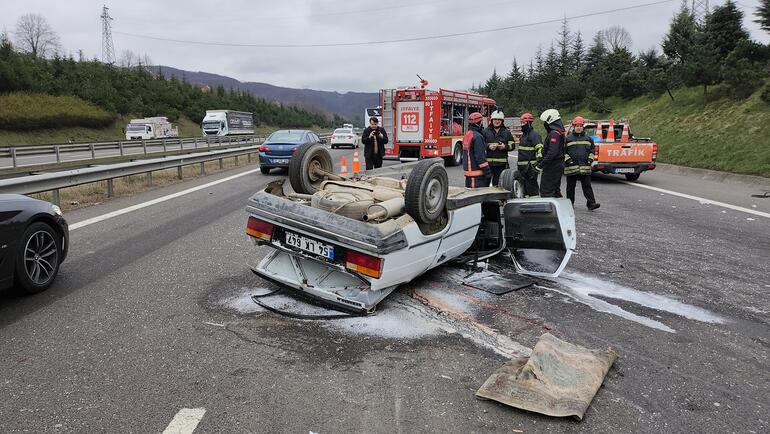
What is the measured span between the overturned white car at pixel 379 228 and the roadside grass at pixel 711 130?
1308 cm

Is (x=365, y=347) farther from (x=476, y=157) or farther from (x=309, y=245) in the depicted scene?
(x=476, y=157)

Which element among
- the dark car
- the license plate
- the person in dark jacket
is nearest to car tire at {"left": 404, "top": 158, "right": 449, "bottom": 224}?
A: the license plate

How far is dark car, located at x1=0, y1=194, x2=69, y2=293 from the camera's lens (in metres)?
4.19

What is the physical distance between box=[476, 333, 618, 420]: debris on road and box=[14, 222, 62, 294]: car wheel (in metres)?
3.88

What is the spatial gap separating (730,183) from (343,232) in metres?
14.5

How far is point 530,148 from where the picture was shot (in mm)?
8523

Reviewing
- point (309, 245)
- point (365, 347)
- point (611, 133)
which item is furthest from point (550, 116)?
point (611, 133)

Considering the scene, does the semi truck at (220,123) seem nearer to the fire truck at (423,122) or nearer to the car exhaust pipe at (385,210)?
the fire truck at (423,122)

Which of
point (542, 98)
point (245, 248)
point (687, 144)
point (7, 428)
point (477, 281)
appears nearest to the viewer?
point (7, 428)

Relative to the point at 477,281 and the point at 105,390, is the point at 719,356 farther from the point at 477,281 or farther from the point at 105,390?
the point at 105,390

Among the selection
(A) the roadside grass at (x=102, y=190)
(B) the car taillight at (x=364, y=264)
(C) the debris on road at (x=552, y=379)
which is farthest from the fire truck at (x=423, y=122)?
(C) the debris on road at (x=552, y=379)

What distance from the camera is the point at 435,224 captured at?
457 cm

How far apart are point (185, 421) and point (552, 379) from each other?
6.81 feet

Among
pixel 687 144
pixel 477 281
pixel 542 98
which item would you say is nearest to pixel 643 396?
pixel 477 281
